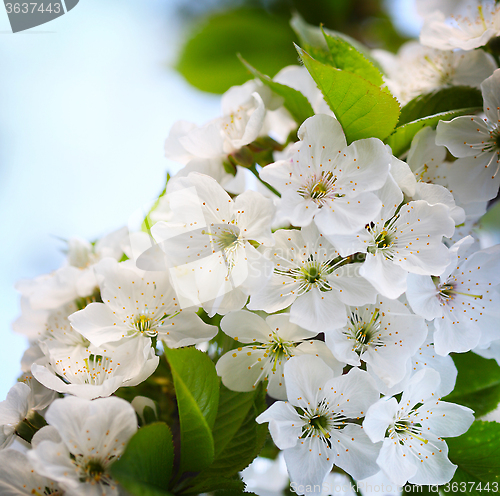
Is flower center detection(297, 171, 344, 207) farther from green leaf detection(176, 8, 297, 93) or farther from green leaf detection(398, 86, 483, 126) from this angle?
green leaf detection(176, 8, 297, 93)

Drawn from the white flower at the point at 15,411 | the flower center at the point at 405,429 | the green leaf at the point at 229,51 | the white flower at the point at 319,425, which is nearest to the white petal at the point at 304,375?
the white flower at the point at 319,425

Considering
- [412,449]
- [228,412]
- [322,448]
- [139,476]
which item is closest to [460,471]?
[412,449]

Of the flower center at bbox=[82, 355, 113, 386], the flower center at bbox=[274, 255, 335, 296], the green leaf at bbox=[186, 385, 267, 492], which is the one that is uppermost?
the flower center at bbox=[274, 255, 335, 296]

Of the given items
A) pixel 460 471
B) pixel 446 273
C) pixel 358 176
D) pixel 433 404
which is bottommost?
pixel 460 471

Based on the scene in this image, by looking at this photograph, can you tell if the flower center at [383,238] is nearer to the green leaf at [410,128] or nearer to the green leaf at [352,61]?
the green leaf at [410,128]

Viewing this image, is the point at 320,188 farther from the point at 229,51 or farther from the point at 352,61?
the point at 229,51

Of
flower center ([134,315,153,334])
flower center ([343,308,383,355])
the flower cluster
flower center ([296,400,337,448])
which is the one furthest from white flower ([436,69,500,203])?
flower center ([134,315,153,334])

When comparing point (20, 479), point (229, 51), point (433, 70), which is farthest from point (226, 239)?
point (229, 51)

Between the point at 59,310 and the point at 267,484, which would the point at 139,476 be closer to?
the point at 59,310
